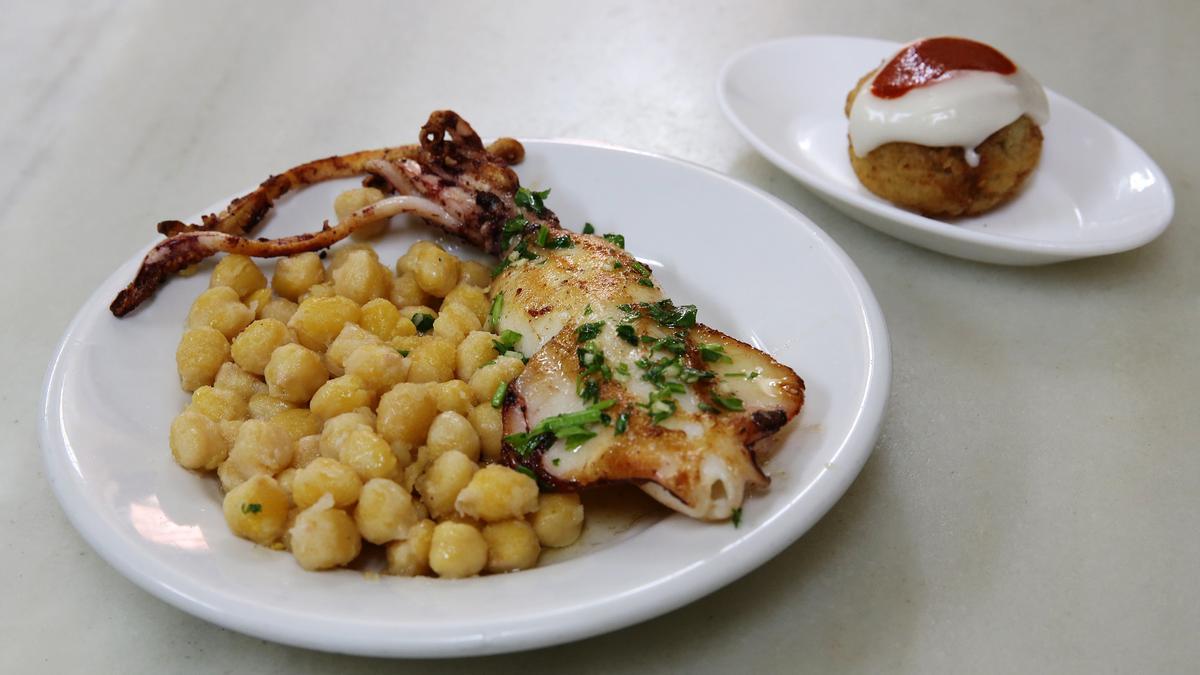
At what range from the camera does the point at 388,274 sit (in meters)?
2.84

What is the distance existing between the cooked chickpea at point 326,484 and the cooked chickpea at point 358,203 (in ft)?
3.62

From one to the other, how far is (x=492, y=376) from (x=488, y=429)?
0.49ft

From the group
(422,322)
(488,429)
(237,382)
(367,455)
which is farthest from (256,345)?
(488,429)

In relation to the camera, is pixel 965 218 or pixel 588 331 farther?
pixel 965 218

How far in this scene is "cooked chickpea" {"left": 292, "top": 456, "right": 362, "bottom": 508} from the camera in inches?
80.4

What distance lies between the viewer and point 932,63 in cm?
313

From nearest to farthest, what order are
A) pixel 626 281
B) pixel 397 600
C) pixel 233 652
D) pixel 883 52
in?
1. pixel 397 600
2. pixel 233 652
3. pixel 626 281
4. pixel 883 52

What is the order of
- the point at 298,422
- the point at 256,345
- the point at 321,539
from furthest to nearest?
the point at 256,345
the point at 298,422
the point at 321,539

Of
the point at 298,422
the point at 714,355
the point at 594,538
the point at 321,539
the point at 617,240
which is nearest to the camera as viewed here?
the point at 321,539

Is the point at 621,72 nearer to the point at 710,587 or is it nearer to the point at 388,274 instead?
the point at 388,274

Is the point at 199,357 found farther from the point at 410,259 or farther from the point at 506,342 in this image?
the point at 506,342

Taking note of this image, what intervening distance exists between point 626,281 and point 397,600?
1.05 meters

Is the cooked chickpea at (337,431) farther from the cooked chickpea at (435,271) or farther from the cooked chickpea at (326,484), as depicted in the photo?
the cooked chickpea at (435,271)

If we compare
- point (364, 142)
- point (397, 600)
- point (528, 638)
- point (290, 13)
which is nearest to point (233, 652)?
point (397, 600)
